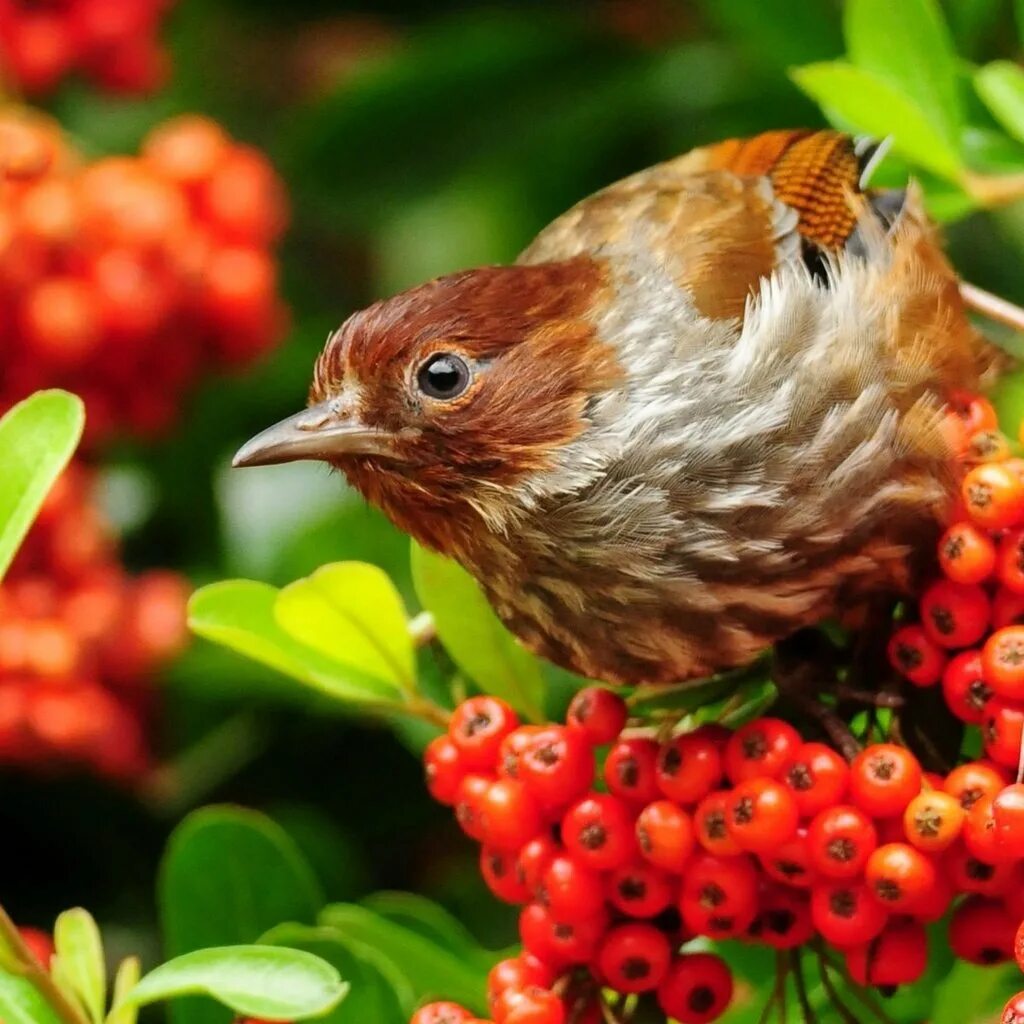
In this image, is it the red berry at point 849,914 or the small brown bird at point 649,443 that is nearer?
the red berry at point 849,914

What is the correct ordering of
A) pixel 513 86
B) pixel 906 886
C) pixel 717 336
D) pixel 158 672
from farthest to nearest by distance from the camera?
pixel 513 86, pixel 158 672, pixel 717 336, pixel 906 886

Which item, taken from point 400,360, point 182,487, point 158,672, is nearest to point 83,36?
point 182,487

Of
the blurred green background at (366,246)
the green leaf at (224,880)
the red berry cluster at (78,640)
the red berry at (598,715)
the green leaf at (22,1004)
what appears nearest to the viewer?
the green leaf at (22,1004)

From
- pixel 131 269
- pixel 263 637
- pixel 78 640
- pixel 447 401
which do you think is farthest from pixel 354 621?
pixel 131 269

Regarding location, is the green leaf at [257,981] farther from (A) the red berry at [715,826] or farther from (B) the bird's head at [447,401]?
(B) the bird's head at [447,401]

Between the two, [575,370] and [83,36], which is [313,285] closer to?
[83,36]

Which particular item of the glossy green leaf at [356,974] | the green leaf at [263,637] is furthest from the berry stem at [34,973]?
the green leaf at [263,637]
